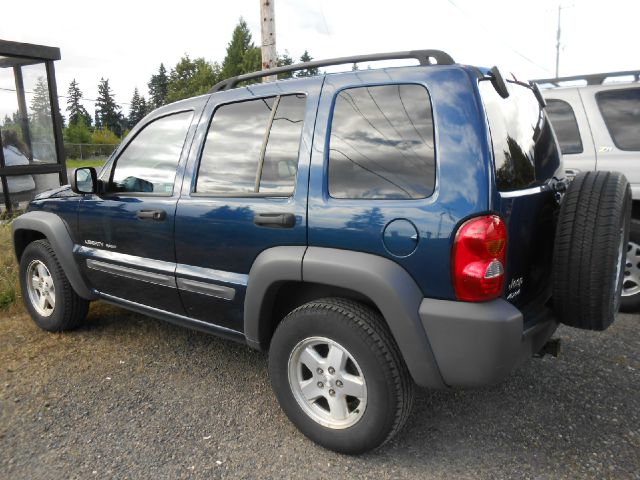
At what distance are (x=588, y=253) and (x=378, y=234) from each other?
3.11ft

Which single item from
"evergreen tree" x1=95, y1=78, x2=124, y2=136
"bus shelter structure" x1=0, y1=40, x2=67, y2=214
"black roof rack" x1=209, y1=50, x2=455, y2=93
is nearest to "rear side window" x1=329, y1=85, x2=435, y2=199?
"black roof rack" x1=209, y1=50, x2=455, y2=93

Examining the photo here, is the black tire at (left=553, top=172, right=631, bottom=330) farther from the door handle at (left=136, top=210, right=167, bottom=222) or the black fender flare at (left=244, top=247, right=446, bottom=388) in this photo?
the door handle at (left=136, top=210, right=167, bottom=222)

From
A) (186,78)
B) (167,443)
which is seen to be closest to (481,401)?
(167,443)

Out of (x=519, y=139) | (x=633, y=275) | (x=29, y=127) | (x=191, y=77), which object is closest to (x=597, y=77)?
(x=633, y=275)

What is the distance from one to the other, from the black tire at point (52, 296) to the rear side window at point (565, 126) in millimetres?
4378

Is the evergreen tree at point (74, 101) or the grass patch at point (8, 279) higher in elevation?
the evergreen tree at point (74, 101)

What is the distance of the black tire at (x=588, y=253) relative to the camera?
7.47 feet

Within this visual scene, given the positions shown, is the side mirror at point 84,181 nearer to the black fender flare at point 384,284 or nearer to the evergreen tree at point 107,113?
the black fender flare at point 384,284

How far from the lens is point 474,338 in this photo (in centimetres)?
208

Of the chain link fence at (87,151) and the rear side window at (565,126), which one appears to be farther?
the chain link fence at (87,151)

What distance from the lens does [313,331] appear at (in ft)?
8.05

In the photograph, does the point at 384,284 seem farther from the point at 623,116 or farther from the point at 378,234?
the point at 623,116

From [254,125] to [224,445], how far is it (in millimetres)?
1707

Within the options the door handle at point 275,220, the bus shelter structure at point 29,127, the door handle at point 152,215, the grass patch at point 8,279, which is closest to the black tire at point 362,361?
the door handle at point 275,220
